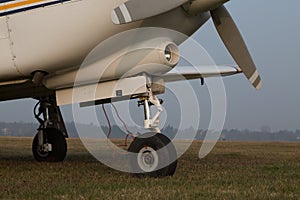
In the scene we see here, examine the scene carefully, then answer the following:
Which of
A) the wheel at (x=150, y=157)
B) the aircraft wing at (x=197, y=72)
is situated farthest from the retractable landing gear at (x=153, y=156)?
the aircraft wing at (x=197, y=72)

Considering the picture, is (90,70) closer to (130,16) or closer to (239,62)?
(130,16)

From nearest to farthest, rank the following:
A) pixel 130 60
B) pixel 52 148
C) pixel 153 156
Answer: pixel 153 156 < pixel 130 60 < pixel 52 148

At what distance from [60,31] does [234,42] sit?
3304 mm

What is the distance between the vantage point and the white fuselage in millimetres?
8641

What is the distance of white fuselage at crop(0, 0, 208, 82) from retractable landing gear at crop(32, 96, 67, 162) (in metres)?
3.51

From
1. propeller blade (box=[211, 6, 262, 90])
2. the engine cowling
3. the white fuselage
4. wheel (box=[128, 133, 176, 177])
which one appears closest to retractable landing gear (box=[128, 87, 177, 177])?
wheel (box=[128, 133, 176, 177])

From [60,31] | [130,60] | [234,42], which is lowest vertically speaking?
[130,60]

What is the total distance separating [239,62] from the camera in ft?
33.6

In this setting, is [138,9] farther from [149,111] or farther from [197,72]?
[197,72]

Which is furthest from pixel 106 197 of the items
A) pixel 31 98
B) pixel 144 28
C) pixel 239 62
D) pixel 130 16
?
pixel 31 98

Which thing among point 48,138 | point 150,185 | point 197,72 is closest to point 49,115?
point 48,138

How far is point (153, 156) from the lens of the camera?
8211mm

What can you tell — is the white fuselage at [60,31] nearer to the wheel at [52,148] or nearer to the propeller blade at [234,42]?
the propeller blade at [234,42]

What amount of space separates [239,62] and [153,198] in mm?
5067
